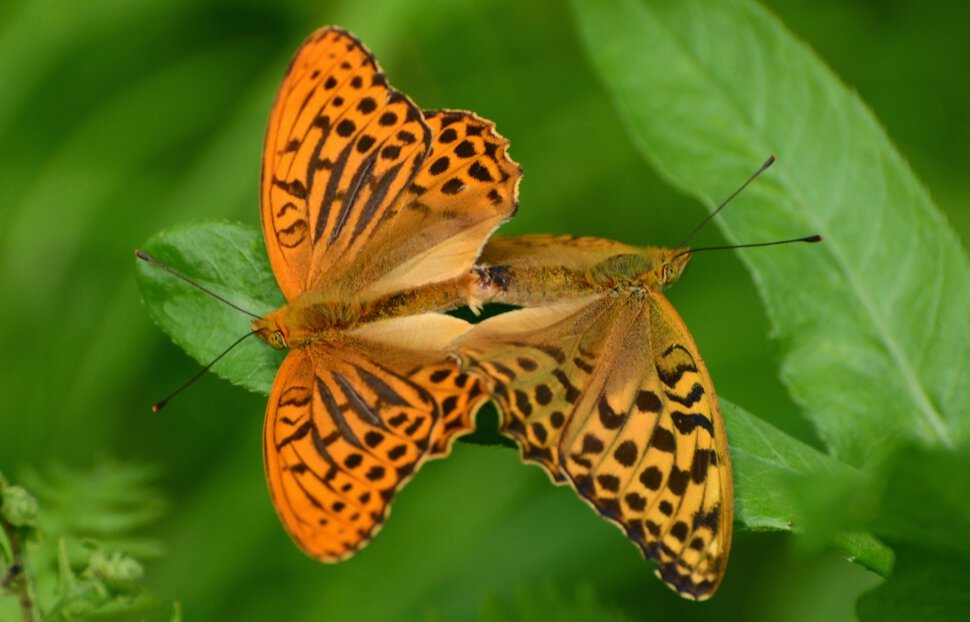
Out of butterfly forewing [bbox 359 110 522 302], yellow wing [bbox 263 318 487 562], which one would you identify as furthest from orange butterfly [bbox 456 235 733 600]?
butterfly forewing [bbox 359 110 522 302]

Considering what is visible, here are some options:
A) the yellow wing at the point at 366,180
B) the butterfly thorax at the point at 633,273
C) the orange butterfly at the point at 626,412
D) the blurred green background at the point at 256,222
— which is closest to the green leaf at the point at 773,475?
the orange butterfly at the point at 626,412

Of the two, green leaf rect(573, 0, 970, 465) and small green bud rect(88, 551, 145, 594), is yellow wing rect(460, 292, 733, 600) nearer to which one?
green leaf rect(573, 0, 970, 465)

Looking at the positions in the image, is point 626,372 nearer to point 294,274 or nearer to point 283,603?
point 294,274

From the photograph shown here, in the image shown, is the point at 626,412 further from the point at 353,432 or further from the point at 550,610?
the point at 550,610

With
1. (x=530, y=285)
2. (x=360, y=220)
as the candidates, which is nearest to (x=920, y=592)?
(x=530, y=285)

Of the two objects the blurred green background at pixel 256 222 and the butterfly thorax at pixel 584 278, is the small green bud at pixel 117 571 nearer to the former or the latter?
the butterfly thorax at pixel 584 278
